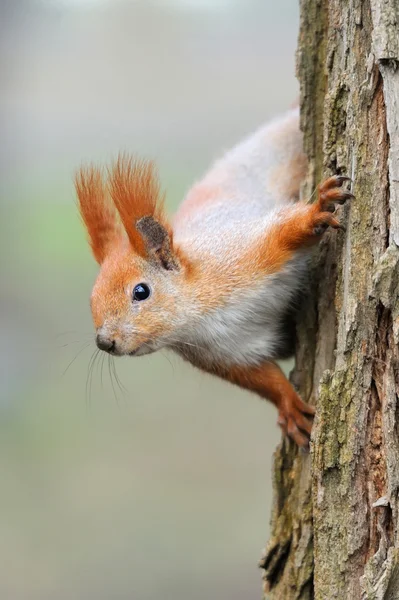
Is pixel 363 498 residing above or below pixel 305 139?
below

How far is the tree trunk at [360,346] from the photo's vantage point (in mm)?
1731

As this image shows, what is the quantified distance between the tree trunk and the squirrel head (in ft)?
1.49

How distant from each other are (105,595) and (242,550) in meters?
0.70

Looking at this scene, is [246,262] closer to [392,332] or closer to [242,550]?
[392,332]

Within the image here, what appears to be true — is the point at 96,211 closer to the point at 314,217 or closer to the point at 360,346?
the point at 314,217

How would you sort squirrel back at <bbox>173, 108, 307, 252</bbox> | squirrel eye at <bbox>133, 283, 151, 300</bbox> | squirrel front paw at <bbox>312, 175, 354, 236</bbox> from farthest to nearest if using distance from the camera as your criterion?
1. squirrel back at <bbox>173, 108, 307, 252</bbox>
2. squirrel eye at <bbox>133, 283, 151, 300</bbox>
3. squirrel front paw at <bbox>312, 175, 354, 236</bbox>

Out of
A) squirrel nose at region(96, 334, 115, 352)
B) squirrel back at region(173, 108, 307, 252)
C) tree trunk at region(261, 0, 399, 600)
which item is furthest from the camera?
squirrel back at region(173, 108, 307, 252)

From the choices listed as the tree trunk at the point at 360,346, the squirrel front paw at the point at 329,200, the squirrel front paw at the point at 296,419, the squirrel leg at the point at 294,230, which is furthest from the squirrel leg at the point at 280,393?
the squirrel front paw at the point at 329,200

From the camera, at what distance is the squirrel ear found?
7.41 feet

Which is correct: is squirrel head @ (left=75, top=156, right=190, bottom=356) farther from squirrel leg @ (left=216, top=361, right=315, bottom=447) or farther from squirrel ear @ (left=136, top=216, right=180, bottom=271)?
squirrel leg @ (left=216, top=361, right=315, bottom=447)

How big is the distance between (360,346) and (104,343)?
0.67m

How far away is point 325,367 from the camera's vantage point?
6.96ft

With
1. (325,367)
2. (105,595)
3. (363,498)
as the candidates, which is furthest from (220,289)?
(105,595)

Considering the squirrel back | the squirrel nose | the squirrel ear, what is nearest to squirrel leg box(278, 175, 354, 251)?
the squirrel back
